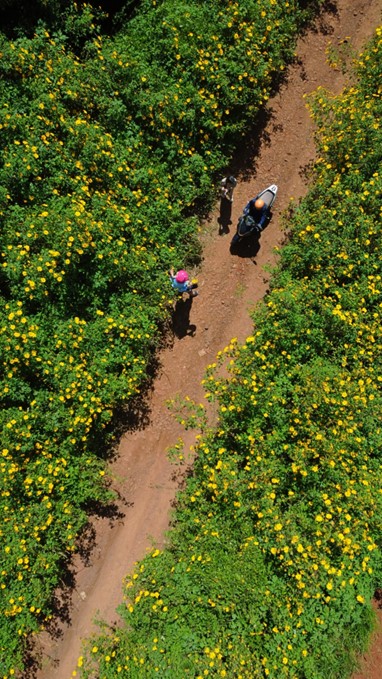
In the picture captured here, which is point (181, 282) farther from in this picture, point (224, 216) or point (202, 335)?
point (224, 216)

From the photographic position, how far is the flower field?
26.6 ft

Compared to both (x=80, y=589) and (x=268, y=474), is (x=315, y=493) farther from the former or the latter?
(x=80, y=589)

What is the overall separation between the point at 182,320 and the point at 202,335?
0.58 metres

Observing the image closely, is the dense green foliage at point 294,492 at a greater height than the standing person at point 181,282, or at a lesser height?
lesser

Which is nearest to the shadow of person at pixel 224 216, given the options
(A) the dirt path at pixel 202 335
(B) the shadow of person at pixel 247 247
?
(A) the dirt path at pixel 202 335

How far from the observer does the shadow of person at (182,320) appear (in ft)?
32.9

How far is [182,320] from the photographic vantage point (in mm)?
10055

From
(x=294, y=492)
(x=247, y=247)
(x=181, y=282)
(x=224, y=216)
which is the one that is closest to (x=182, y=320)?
(x=181, y=282)

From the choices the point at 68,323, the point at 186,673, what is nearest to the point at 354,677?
the point at 186,673

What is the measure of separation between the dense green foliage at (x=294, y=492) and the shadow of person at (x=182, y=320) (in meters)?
1.39

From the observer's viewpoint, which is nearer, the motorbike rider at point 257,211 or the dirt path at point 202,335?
the motorbike rider at point 257,211

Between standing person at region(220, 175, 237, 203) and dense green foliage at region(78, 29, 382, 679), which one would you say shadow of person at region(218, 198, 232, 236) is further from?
dense green foliage at region(78, 29, 382, 679)

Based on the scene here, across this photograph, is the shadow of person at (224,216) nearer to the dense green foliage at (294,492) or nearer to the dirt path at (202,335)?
the dirt path at (202,335)

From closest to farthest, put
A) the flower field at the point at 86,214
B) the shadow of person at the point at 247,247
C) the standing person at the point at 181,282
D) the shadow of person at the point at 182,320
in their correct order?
the flower field at the point at 86,214
the standing person at the point at 181,282
the shadow of person at the point at 182,320
the shadow of person at the point at 247,247
